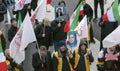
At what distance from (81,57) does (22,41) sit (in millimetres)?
1977

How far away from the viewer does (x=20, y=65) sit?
55.3ft

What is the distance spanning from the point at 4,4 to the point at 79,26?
4389 mm

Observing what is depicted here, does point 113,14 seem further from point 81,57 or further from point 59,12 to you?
point 59,12

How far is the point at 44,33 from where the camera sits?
18453 mm

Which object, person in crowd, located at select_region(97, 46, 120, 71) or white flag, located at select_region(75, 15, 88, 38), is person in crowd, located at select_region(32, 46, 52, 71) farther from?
person in crowd, located at select_region(97, 46, 120, 71)

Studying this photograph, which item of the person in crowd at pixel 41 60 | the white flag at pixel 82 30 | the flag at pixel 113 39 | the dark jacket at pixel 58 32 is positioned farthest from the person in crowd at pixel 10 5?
the flag at pixel 113 39

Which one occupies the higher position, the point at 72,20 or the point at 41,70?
the point at 72,20

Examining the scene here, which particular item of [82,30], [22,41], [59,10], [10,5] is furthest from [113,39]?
[10,5]

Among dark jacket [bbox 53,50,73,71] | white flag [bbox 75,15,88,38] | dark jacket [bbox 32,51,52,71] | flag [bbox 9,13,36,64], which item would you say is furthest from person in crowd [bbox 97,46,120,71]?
flag [bbox 9,13,36,64]

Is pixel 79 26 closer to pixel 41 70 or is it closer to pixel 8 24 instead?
pixel 41 70

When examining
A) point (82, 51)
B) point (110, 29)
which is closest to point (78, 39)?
point (82, 51)

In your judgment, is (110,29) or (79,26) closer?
(79,26)

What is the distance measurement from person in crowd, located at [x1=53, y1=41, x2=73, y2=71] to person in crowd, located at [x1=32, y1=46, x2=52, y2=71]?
198 mm

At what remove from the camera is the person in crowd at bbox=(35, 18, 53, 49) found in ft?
60.3
